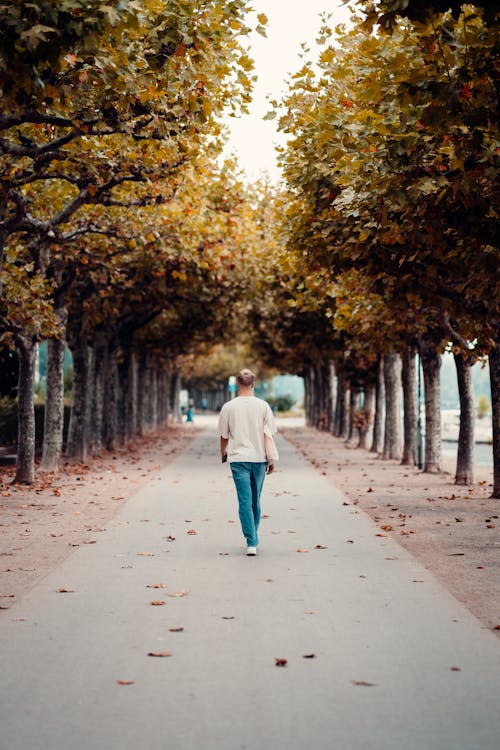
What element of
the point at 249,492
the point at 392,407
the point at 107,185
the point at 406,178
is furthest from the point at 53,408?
the point at 406,178

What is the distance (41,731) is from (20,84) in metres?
5.45

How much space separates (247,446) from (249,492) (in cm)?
47

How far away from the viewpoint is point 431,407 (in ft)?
76.1

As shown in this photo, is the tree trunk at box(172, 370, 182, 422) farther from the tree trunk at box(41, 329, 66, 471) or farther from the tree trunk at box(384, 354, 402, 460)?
the tree trunk at box(41, 329, 66, 471)

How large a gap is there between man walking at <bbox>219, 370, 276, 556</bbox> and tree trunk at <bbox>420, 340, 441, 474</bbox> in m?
12.9

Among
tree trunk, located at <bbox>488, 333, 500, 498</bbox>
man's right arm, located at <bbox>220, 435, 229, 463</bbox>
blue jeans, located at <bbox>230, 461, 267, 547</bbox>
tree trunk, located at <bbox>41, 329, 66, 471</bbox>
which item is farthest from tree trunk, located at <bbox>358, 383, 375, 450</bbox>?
blue jeans, located at <bbox>230, 461, 267, 547</bbox>

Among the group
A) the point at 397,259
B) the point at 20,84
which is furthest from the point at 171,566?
the point at 397,259

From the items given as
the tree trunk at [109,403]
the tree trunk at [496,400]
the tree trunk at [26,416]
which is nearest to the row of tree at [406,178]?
the tree trunk at [496,400]

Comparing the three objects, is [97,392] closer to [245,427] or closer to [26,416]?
[26,416]

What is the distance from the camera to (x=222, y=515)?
14391mm

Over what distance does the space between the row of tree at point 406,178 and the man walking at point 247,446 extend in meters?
2.41

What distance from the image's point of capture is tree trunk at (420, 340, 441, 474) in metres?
23.2

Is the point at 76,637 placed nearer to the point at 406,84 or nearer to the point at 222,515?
the point at 406,84

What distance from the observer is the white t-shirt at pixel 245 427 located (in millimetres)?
10594
